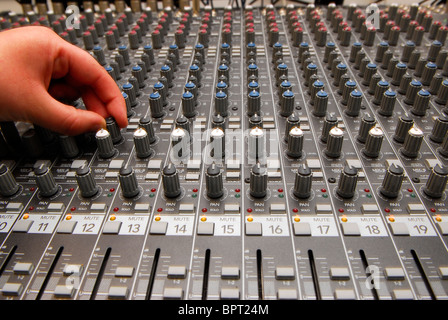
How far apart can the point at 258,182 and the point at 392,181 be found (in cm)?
76

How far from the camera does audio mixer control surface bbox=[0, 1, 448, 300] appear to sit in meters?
1.63

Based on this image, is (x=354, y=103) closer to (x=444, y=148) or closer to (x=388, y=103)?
(x=388, y=103)

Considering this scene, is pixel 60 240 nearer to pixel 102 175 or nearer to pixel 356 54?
pixel 102 175

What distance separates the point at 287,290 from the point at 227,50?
254cm

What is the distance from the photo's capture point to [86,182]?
2.00 meters

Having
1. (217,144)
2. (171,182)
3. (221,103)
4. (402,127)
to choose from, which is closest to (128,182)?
(171,182)

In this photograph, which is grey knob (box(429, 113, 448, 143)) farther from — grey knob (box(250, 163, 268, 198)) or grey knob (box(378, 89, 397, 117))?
grey knob (box(250, 163, 268, 198))

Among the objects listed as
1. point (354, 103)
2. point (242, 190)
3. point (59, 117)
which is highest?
point (59, 117)

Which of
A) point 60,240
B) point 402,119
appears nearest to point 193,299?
point 60,240

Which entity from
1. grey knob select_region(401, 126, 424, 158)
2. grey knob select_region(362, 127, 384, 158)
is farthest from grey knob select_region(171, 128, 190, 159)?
grey knob select_region(401, 126, 424, 158)

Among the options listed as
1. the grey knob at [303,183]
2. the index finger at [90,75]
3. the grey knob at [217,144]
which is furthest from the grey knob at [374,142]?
the index finger at [90,75]

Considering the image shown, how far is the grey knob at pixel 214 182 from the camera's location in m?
1.94

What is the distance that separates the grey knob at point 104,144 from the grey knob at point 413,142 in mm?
1958

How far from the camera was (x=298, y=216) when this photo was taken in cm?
189
